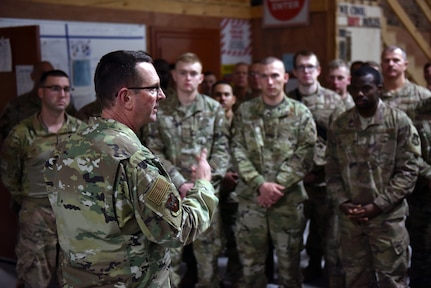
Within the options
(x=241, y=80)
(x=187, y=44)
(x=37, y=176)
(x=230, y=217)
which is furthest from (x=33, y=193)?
(x=187, y=44)

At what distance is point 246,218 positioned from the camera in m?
3.52

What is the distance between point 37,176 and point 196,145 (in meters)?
1.07

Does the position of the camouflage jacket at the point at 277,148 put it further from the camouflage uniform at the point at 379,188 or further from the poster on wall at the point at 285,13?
the poster on wall at the point at 285,13

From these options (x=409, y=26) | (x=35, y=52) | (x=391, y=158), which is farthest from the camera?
(x=409, y=26)

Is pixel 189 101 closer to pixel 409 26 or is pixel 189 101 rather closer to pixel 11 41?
pixel 11 41

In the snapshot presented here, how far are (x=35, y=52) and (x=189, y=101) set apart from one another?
1633mm

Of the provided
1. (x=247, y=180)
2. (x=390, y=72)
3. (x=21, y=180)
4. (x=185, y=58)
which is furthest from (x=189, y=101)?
(x=390, y=72)

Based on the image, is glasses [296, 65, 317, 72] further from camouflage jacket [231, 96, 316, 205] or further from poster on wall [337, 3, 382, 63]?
poster on wall [337, 3, 382, 63]

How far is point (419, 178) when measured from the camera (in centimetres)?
351

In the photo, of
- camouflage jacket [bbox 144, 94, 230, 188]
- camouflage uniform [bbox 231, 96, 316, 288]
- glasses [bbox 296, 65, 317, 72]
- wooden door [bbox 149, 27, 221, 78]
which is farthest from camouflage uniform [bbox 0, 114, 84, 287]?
wooden door [bbox 149, 27, 221, 78]

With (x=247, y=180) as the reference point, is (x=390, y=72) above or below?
above

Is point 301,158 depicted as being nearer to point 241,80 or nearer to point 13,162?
point 13,162

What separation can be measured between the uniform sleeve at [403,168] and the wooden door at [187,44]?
11.3 ft

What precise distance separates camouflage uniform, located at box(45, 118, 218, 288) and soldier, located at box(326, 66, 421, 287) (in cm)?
150
